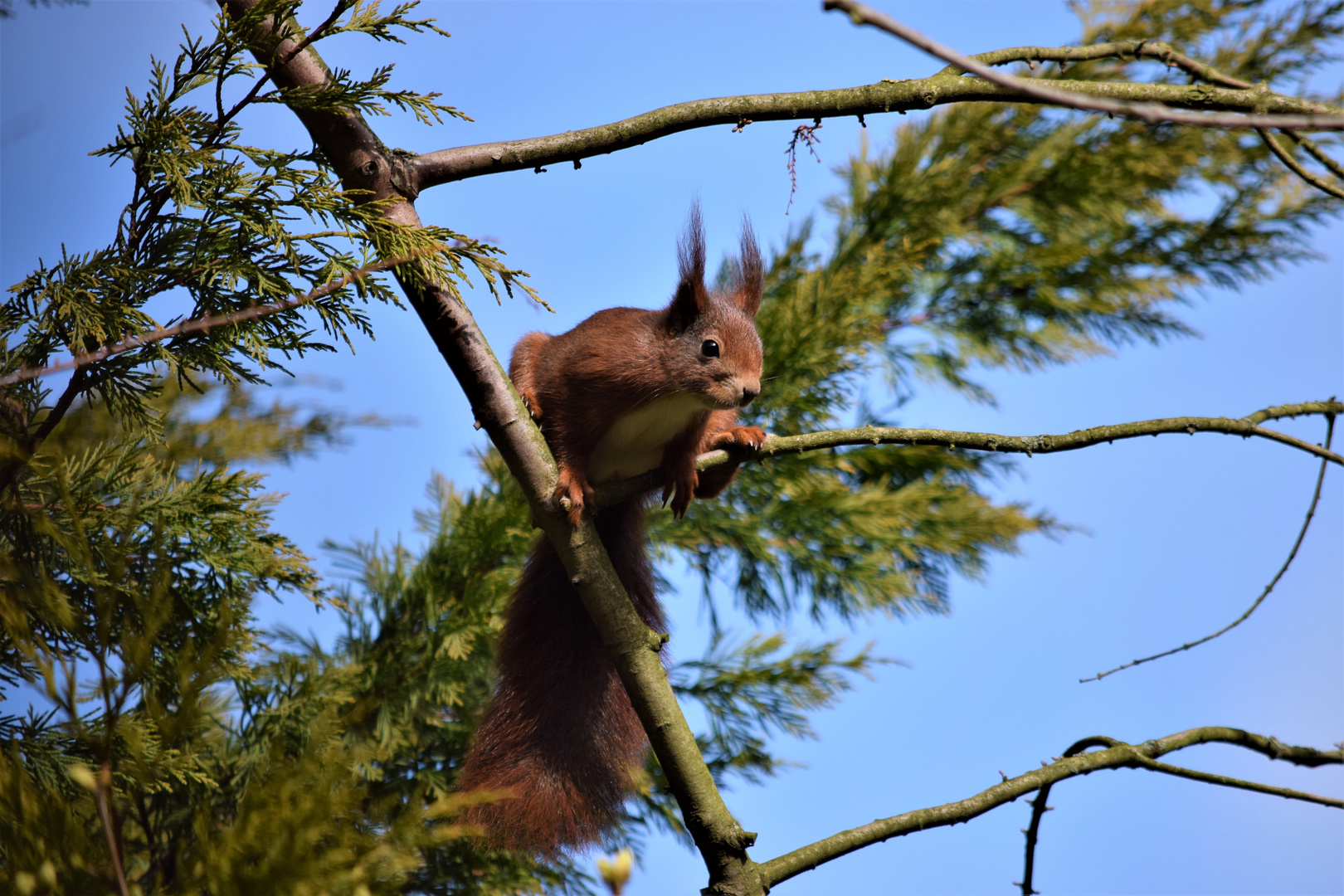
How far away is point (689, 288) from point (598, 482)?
41 centimetres

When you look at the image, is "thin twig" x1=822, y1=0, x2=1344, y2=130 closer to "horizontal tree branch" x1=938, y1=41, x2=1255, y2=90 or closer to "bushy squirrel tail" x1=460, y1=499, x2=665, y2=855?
"horizontal tree branch" x1=938, y1=41, x2=1255, y2=90

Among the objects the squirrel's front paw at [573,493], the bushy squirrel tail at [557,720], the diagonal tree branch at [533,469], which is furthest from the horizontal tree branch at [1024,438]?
the bushy squirrel tail at [557,720]

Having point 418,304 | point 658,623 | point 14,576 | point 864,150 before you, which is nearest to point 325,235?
point 418,304

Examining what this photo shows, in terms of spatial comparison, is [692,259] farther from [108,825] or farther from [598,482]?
[108,825]

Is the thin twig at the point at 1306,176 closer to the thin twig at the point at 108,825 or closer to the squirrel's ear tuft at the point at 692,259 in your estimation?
the squirrel's ear tuft at the point at 692,259

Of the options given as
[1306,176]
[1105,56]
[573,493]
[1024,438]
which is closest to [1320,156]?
[1306,176]

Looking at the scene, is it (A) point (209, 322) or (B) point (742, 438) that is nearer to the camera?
(A) point (209, 322)

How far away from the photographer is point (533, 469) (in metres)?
1.38

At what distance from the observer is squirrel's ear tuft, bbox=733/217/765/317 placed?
1889mm

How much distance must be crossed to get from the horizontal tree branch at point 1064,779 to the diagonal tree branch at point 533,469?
85 mm

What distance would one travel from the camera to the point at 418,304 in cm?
129

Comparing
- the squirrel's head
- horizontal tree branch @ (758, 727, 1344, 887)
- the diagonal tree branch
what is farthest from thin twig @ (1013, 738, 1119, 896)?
the squirrel's head

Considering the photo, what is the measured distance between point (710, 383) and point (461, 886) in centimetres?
114

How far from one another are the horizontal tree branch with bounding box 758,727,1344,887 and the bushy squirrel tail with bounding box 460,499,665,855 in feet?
1.17
